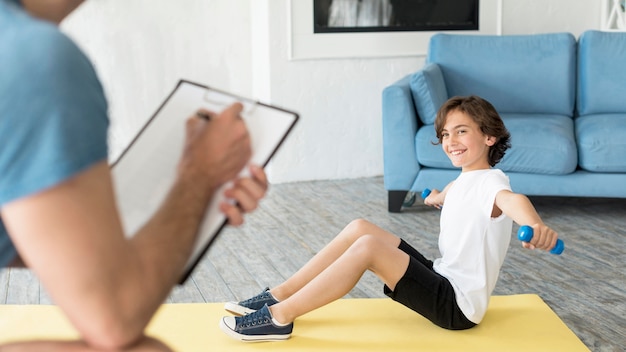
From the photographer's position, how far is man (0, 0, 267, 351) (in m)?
0.84

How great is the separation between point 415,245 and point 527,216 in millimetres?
1593

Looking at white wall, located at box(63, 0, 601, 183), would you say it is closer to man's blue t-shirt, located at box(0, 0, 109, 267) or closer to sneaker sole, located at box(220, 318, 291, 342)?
sneaker sole, located at box(220, 318, 291, 342)

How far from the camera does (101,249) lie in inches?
34.5

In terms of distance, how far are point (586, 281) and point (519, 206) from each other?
110cm

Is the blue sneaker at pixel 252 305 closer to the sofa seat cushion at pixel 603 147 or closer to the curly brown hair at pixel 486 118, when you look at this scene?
the curly brown hair at pixel 486 118

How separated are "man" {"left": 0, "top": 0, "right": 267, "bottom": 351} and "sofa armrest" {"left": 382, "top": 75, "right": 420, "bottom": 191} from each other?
3.39 meters

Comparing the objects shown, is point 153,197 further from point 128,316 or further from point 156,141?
point 128,316

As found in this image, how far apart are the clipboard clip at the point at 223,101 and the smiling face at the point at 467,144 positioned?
4.97 ft

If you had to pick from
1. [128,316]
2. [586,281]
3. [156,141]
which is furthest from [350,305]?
[128,316]

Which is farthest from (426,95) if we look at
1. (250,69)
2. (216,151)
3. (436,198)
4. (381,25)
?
(216,151)

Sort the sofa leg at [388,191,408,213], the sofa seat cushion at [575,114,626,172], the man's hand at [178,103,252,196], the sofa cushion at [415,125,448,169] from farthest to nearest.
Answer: the sofa leg at [388,191,408,213]
the sofa cushion at [415,125,448,169]
the sofa seat cushion at [575,114,626,172]
the man's hand at [178,103,252,196]

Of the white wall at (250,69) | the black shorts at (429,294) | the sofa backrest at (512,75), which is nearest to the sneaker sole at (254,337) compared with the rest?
the black shorts at (429,294)

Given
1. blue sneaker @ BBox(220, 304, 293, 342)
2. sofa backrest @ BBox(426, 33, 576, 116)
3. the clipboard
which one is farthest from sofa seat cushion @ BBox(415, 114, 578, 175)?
the clipboard

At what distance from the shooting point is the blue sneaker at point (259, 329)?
2436mm
